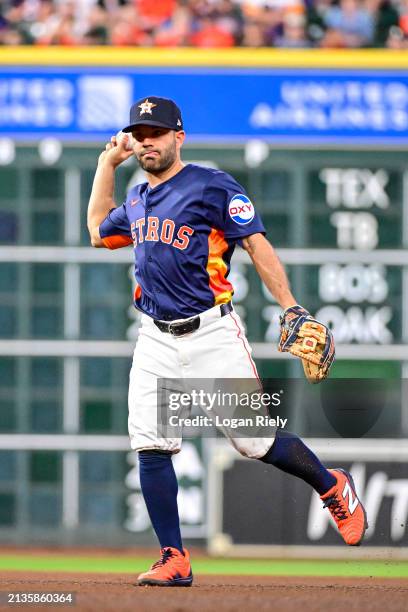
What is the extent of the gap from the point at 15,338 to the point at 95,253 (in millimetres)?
838

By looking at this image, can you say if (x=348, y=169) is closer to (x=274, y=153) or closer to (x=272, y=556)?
(x=274, y=153)

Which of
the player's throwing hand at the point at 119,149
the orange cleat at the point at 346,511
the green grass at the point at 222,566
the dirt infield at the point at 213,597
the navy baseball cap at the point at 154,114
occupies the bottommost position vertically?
the green grass at the point at 222,566

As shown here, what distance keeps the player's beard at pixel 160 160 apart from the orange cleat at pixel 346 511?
57.2 inches

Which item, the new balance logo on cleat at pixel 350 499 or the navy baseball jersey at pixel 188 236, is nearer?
the navy baseball jersey at pixel 188 236

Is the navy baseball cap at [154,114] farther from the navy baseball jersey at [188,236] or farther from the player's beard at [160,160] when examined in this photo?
the navy baseball jersey at [188,236]

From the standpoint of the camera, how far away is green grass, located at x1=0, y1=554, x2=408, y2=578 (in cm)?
955

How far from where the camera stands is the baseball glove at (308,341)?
5648 millimetres

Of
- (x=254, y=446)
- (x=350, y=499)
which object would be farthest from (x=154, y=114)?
(x=350, y=499)

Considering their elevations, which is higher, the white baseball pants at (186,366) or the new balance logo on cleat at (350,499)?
the white baseball pants at (186,366)

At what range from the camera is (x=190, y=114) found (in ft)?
32.7

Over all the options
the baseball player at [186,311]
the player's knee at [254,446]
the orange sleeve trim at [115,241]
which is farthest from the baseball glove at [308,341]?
the orange sleeve trim at [115,241]

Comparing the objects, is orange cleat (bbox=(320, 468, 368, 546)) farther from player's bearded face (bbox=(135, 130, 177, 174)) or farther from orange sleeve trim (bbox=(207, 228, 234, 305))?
player's bearded face (bbox=(135, 130, 177, 174))

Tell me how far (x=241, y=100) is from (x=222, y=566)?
329 cm

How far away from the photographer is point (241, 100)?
10.0 m
